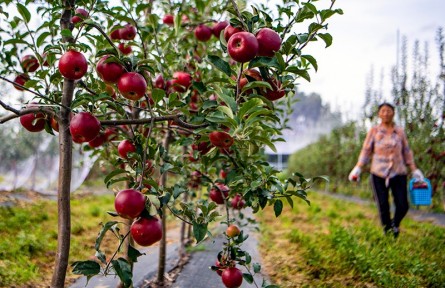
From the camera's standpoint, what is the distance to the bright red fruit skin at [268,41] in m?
1.23

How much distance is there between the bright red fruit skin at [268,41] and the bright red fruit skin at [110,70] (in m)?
0.46

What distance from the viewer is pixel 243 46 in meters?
1.18

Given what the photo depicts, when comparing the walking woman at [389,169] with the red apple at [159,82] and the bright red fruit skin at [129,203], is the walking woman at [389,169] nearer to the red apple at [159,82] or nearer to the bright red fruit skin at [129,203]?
the red apple at [159,82]

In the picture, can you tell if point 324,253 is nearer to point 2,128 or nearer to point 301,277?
point 301,277

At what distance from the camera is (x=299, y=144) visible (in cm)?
1955

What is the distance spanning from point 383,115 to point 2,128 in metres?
6.99

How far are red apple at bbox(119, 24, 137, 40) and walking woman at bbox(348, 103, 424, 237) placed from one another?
2.53 metres

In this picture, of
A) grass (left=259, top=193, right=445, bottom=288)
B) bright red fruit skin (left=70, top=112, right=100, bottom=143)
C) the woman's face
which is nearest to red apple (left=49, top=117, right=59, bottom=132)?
bright red fruit skin (left=70, top=112, right=100, bottom=143)

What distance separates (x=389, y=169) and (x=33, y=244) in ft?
10.4

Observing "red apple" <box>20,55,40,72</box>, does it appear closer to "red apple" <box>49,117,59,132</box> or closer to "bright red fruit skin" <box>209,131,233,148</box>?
"red apple" <box>49,117,59,132</box>

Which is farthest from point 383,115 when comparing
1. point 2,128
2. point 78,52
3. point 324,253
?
point 2,128

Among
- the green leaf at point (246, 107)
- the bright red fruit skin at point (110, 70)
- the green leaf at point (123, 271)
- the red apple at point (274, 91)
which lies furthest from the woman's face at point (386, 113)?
the green leaf at point (123, 271)

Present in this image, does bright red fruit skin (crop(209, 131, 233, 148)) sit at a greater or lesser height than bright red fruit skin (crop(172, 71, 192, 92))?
lesser

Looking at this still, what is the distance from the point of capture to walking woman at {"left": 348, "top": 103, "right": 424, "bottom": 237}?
3732mm
